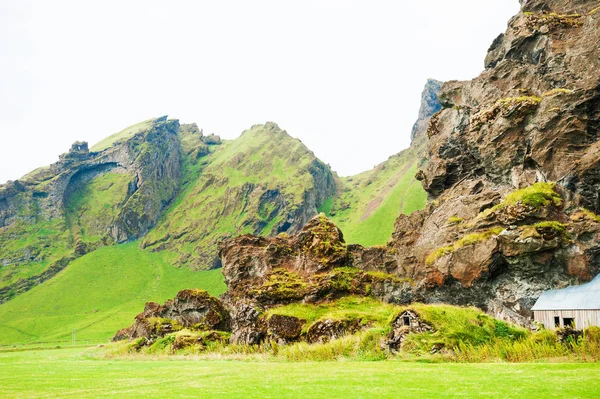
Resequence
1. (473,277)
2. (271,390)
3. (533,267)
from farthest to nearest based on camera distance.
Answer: (473,277), (533,267), (271,390)

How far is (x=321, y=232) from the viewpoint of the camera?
60.3 meters

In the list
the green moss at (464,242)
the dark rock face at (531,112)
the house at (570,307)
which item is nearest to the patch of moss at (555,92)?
the dark rock face at (531,112)

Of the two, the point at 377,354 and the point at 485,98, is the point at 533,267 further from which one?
the point at 485,98

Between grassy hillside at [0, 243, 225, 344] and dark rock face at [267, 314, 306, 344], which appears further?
grassy hillside at [0, 243, 225, 344]

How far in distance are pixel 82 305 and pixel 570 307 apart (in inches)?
7162

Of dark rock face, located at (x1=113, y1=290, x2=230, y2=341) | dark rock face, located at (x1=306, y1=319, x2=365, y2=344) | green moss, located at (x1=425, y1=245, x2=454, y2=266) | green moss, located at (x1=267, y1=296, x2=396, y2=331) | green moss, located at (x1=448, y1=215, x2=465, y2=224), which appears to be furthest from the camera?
dark rock face, located at (x1=113, y1=290, x2=230, y2=341)

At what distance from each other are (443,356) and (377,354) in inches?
210

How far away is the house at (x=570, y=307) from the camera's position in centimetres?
3522

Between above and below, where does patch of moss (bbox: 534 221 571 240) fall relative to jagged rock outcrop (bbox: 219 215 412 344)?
above

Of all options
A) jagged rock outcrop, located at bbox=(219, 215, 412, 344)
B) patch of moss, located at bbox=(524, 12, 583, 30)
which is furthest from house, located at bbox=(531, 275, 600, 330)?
patch of moss, located at bbox=(524, 12, 583, 30)

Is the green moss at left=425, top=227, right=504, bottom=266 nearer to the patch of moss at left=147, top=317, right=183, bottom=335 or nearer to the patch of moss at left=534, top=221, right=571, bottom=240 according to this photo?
the patch of moss at left=534, top=221, right=571, bottom=240

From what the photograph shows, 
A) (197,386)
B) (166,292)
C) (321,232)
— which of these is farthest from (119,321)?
(197,386)

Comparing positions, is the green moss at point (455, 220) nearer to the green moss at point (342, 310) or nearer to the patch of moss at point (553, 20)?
the green moss at point (342, 310)

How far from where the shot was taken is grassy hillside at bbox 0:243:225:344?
144 m
